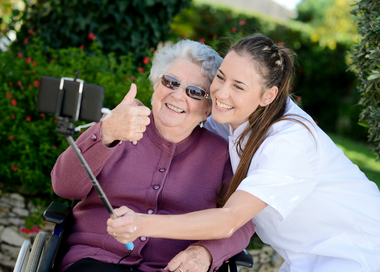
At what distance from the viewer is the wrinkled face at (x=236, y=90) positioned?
2119 millimetres

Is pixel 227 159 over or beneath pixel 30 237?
over

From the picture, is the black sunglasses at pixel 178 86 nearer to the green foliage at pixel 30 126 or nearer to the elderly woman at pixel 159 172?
the elderly woman at pixel 159 172

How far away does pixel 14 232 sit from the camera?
359 centimetres

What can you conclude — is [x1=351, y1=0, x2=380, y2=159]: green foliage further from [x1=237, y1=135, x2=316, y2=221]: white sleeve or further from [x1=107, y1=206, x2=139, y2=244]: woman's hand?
[x1=107, y1=206, x2=139, y2=244]: woman's hand

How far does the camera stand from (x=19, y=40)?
4973mm

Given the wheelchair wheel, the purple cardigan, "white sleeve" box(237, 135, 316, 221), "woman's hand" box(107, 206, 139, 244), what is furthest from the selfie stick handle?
the wheelchair wheel

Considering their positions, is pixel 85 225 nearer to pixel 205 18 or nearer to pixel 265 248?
pixel 265 248

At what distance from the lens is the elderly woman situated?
209 cm

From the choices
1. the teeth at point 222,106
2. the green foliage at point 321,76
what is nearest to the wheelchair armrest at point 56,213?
the teeth at point 222,106

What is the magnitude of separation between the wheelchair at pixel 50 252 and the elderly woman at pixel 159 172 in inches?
2.7

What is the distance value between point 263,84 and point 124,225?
42.2 inches

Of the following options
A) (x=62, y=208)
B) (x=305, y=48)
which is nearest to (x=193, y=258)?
(x=62, y=208)

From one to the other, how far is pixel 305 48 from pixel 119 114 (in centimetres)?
1043

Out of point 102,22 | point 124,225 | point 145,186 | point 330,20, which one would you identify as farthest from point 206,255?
point 330,20
